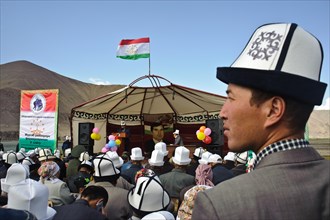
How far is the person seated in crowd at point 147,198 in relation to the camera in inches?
129

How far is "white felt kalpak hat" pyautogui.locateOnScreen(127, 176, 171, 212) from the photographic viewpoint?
3.28 m

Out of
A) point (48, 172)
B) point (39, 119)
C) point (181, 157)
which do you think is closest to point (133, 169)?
point (181, 157)

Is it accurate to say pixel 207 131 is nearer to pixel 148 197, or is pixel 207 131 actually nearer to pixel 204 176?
pixel 204 176

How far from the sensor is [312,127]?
4503 inches

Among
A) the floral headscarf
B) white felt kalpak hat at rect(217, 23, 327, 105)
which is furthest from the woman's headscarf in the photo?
white felt kalpak hat at rect(217, 23, 327, 105)

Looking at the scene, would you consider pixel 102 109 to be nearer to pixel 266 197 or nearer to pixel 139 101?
pixel 139 101

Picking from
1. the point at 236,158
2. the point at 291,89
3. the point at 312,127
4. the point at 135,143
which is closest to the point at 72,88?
the point at 312,127

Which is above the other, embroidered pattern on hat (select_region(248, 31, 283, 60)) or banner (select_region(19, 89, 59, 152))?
embroidered pattern on hat (select_region(248, 31, 283, 60))

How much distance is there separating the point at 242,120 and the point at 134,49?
48.4 ft

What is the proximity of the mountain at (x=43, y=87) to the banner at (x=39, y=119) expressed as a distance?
61.8m

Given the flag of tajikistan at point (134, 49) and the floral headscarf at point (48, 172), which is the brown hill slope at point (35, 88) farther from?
the floral headscarf at point (48, 172)

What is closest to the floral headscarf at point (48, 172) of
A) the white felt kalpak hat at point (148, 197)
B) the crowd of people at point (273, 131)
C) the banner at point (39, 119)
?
the white felt kalpak hat at point (148, 197)

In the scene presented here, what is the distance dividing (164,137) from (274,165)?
17300mm

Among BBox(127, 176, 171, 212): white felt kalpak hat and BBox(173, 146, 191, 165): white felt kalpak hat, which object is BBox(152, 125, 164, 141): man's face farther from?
BBox(127, 176, 171, 212): white felt kalpak hat
